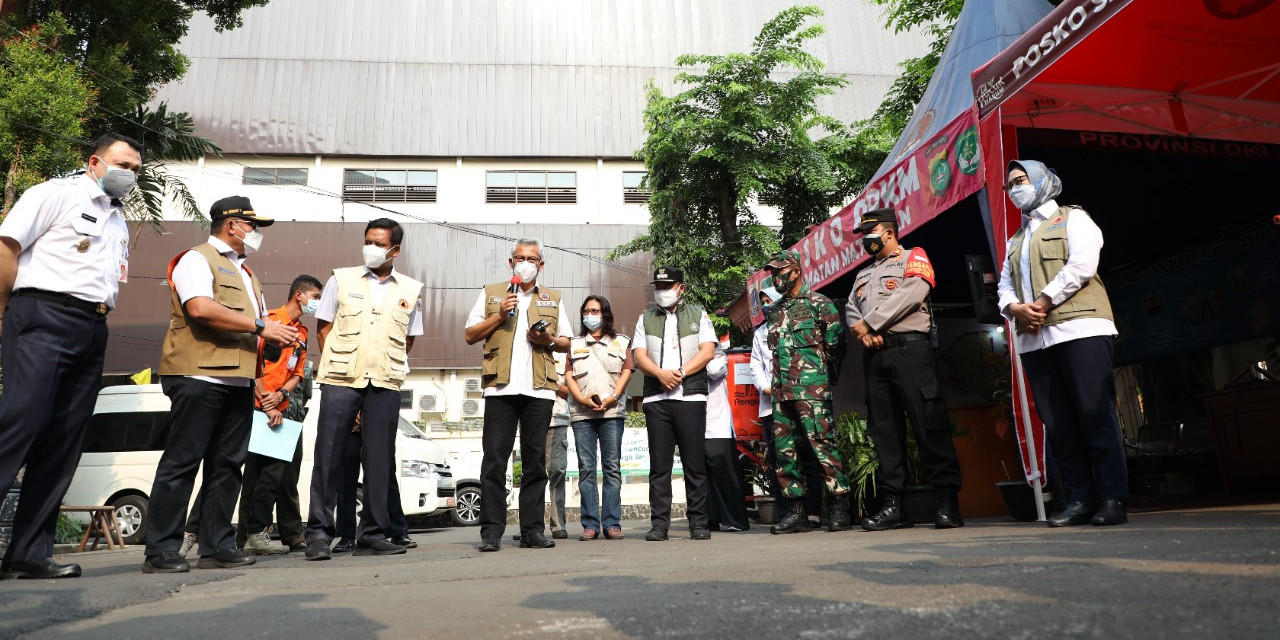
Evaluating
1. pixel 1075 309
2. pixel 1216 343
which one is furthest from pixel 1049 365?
pixel 1216 343

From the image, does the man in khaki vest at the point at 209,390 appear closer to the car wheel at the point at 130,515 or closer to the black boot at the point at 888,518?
the black boot at the point at 888,518

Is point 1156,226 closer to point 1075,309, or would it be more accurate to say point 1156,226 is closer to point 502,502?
point 1075,309

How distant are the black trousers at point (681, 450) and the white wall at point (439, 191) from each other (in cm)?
2337

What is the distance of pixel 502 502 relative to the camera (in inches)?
212

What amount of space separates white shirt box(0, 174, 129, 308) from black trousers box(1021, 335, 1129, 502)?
4.70 m

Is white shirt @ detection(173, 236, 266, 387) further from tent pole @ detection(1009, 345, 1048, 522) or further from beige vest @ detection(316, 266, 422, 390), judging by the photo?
tent pole @ detection(1009, 345, 1048, 522)

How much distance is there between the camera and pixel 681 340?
6105mm

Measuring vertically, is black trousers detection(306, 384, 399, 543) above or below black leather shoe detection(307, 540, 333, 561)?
above

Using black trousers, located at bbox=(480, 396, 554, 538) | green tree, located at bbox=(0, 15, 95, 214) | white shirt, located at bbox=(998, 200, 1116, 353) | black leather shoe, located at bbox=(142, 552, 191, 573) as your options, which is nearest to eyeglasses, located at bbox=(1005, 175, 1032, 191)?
white shirt, located at bbox=(998, 200, 1116, 353)

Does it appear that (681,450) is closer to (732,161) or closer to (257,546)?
(257,546)

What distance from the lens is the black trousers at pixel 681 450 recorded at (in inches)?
233

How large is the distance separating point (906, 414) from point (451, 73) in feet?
90.5

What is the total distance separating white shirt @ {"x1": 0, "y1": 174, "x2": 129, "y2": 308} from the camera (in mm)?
3801

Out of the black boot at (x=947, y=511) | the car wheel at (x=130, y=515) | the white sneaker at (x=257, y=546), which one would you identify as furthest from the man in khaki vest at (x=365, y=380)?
the car wheel at (x=130, y=515)
